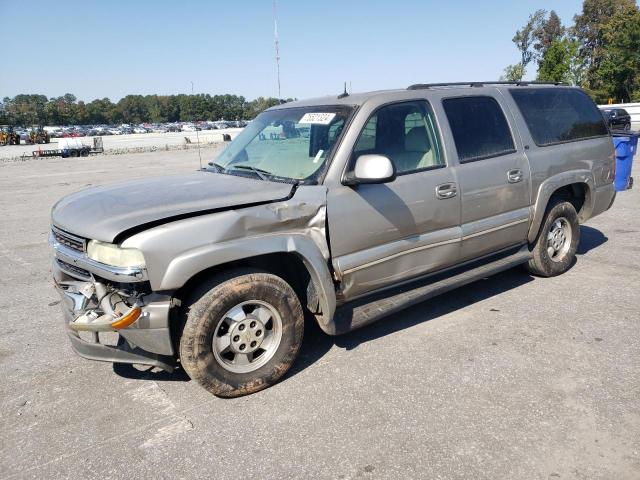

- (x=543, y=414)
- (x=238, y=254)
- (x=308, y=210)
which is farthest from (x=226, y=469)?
(x=543, y=414)

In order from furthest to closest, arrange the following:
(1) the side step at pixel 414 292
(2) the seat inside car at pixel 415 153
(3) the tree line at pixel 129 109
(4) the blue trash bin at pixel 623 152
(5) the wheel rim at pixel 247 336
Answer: (3) the tree line at pixel 129 109 < (4) the blue trash bin at pixel 623 152 < (2) the seat inside car at pixel 415 153 < (1) the side step at pixel 414 292 < (5) the wheel rim at pixel 247 336

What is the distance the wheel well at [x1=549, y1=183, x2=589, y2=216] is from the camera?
16.7ft

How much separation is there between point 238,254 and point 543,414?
1.99 m

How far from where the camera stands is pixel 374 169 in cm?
320

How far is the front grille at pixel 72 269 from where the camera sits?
3.08 metres

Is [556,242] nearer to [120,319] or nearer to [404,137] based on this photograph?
[404,137]

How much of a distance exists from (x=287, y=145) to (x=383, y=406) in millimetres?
2050

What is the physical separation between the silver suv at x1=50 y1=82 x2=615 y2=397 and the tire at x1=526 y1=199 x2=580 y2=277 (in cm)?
25

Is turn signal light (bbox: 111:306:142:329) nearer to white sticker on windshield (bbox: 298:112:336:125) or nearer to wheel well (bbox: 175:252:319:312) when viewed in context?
wheel well (bbox: 175:252:319:312)

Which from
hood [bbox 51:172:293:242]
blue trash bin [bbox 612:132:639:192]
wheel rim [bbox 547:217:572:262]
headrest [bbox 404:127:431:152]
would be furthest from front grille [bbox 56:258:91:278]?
blue trash bin [bbox 612:132:639:192]

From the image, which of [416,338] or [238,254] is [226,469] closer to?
[238,254]

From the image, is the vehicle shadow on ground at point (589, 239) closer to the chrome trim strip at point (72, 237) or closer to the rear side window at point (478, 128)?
the rear side window at point (478, 128)

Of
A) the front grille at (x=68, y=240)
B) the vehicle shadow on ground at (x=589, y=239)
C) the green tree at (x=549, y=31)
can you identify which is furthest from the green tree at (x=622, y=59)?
the front grille at (x=68, y=240)

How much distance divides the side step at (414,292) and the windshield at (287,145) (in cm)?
99
